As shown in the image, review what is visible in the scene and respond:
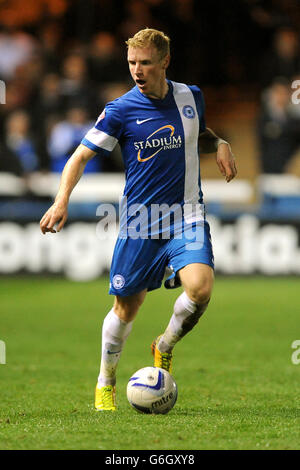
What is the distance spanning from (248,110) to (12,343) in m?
11.8

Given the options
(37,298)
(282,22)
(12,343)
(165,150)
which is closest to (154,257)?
(165,150)

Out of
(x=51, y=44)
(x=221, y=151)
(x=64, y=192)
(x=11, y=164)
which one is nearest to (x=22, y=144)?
(x=11, y=164)

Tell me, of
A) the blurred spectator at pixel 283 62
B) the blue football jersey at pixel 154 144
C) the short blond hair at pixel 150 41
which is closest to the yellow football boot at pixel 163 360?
the blue football jersey at pixel 154 144

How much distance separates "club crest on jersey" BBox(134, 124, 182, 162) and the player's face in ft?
0.85

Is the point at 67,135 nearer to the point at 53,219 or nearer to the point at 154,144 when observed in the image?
the point at 154,144

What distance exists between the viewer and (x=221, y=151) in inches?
259

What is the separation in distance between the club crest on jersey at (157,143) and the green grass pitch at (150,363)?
1.70 meters

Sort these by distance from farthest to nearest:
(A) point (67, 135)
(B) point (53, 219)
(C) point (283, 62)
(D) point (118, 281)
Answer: (C) point (283, 62)
(A) point (67, 135)
(D) point (118, 281)
(B) point (53, 219)

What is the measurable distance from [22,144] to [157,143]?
31.1ft

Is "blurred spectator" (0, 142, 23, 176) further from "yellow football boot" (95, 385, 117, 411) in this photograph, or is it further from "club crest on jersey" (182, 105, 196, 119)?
"yellow football boot" (95, 385, 117, 411)

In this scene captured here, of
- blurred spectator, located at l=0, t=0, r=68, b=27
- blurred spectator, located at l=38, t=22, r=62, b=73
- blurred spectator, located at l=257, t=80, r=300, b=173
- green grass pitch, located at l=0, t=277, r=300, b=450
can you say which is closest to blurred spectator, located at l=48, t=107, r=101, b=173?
blurred spectator, located at l=38, t=22, r=62, b=73

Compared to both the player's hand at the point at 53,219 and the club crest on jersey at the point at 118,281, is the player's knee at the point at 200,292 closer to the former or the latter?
the club crest on jersey at the point at 118,281

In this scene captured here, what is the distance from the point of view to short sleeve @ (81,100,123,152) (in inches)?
243

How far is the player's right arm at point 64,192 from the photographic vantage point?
18.9ft
